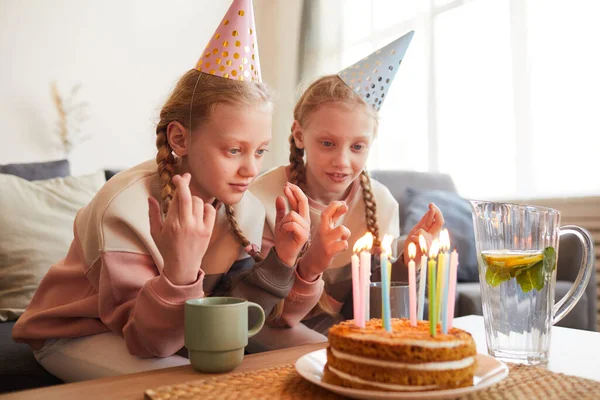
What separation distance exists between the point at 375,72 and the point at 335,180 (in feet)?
0.85

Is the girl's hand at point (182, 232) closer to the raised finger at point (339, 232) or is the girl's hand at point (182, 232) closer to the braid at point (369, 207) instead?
the raised finger at point (339, 232)

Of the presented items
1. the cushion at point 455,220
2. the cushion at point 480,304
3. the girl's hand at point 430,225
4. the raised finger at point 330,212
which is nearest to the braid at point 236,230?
the raised finger at point 330,212

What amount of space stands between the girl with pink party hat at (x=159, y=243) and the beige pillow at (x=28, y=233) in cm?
46

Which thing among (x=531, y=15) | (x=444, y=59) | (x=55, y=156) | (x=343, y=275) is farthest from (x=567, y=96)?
(x=55, y=156)

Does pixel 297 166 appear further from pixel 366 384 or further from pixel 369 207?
pixel 366 384

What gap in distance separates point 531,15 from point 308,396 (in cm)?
243

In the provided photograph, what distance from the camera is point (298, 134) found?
4.50 feet

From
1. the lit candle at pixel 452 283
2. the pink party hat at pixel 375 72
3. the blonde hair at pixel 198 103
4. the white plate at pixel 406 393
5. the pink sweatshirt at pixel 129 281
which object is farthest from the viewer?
the pink party hat at pixel 375 72

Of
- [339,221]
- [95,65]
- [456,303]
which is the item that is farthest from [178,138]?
[95,65]

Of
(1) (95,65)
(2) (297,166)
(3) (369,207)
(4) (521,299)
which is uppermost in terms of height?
(1) (95,65)

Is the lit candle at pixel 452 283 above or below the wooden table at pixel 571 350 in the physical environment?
above

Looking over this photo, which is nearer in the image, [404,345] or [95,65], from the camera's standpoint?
[404,345]

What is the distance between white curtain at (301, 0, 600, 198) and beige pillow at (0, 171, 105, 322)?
188 centimetres

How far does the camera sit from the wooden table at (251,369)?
0.63 m
